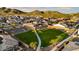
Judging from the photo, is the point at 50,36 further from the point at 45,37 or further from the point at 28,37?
the point at 28,37

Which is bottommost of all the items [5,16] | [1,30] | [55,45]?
[55,45]

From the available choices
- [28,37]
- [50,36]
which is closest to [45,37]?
[50,36]
